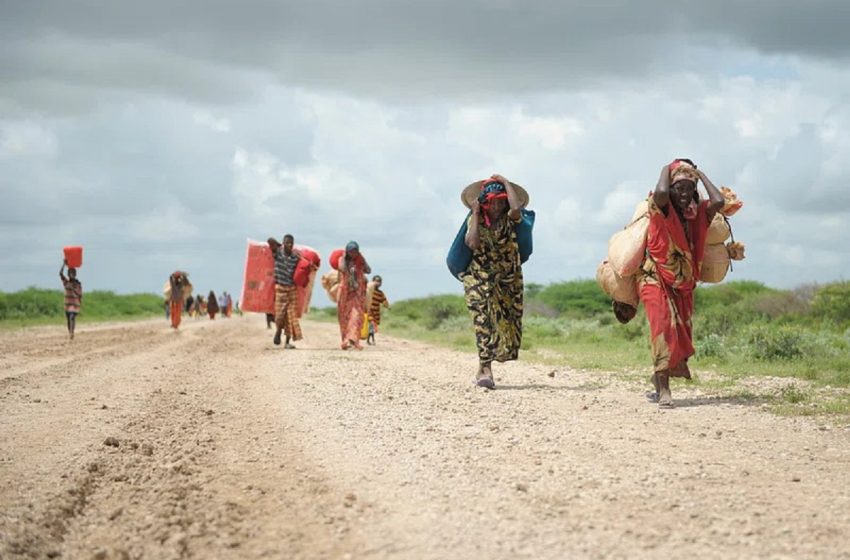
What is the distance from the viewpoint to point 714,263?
1034 cm

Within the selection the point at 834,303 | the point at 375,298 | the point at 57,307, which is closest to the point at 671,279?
the point at 375,298

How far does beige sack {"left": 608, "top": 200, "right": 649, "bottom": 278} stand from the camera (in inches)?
406

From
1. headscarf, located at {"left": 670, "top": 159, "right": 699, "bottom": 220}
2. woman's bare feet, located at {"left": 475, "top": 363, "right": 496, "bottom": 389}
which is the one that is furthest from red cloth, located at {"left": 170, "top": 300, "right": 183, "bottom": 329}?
headscarf, located at {"left": 670, "top": 159, "right": 699, "bottom": 220}

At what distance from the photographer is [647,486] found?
6008 mm

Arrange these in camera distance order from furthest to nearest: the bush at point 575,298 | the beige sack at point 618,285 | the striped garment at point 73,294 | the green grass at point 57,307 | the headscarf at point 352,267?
the bush at point 575,298 → the green grass at point 57,307 → the striped garment at point 73,294 → the headscarf at point 352,267 → the beige sack at point 618,285

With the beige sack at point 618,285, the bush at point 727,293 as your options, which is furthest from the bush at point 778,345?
the bush at point 727,293

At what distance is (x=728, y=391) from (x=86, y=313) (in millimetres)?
54959

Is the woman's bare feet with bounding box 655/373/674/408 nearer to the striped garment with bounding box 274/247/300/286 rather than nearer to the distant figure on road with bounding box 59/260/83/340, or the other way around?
the striped garment with bounding box 274/247/300/286

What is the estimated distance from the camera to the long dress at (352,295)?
20.7m

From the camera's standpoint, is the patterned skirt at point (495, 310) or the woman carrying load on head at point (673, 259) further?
the patterned skirt at point (495, 310)

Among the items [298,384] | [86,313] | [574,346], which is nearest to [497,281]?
[298,384]

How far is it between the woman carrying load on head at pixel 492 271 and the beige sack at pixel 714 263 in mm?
2233

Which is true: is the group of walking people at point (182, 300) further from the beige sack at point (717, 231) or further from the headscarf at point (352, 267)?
the beige sack at point (717, 231)

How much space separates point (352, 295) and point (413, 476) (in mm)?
14585
